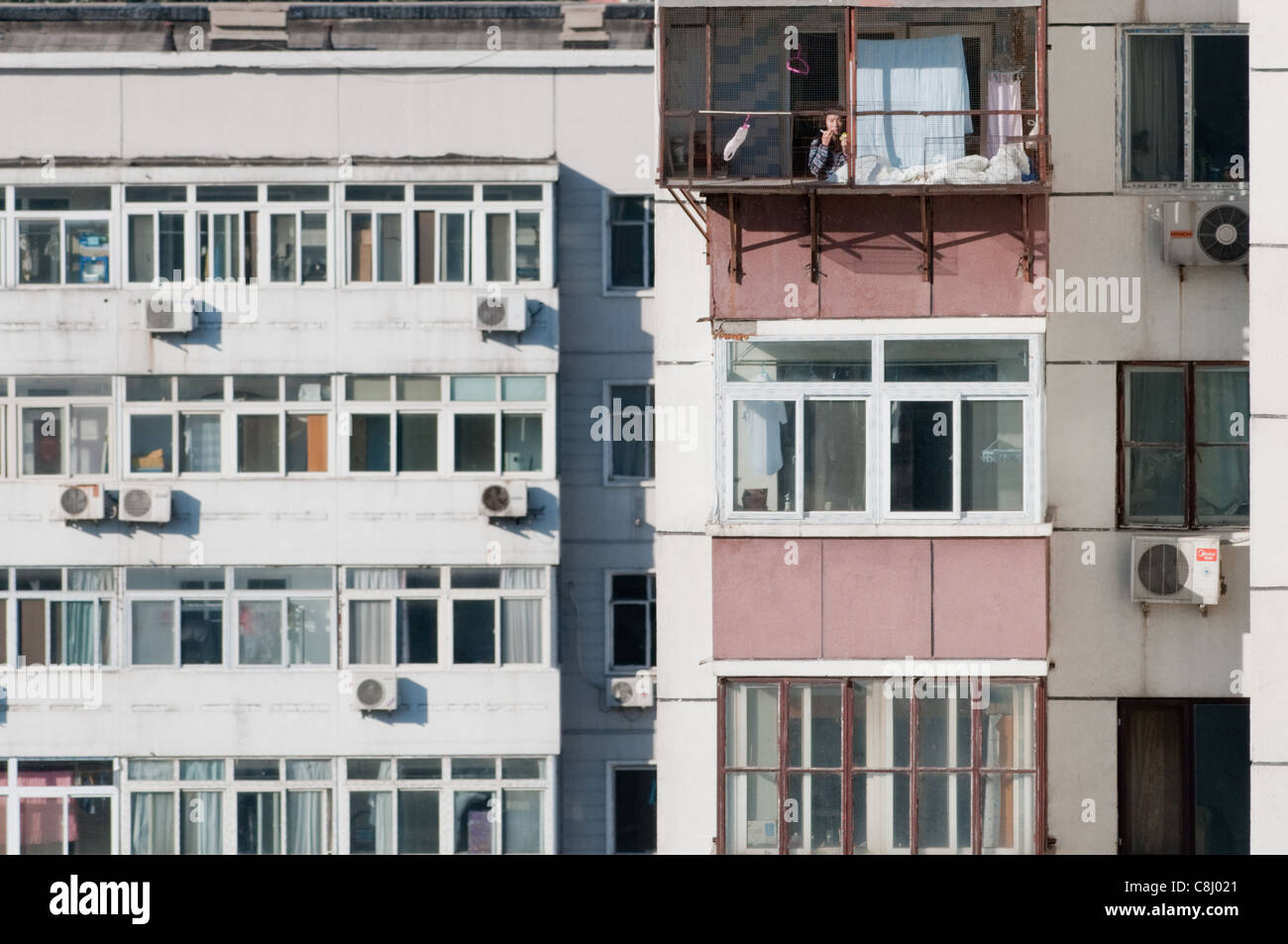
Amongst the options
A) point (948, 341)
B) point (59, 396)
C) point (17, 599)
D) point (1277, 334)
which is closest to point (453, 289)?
point (59, 396)

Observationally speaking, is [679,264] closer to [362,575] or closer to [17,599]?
[362,575]

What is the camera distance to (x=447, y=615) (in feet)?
65.7

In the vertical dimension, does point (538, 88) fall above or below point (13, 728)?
above

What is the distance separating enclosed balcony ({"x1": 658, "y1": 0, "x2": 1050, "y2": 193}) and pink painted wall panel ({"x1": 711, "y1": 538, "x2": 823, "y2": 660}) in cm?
245

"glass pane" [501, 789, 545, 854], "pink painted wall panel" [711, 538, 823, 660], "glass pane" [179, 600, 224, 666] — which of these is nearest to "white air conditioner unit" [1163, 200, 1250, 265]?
"pink painted wall panel" [711, 538, 823, 660]

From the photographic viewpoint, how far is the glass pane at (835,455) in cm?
1028

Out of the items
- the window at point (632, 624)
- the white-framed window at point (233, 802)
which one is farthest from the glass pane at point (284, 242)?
the white-framed window at point (233, 802)

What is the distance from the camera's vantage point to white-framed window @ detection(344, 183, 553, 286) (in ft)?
64.3

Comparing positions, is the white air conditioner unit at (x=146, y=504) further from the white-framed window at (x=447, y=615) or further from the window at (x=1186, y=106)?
the window at (x=1186, y=106)

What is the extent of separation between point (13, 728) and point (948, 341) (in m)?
14.7

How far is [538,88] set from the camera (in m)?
20.7

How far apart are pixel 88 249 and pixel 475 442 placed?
562 cm
